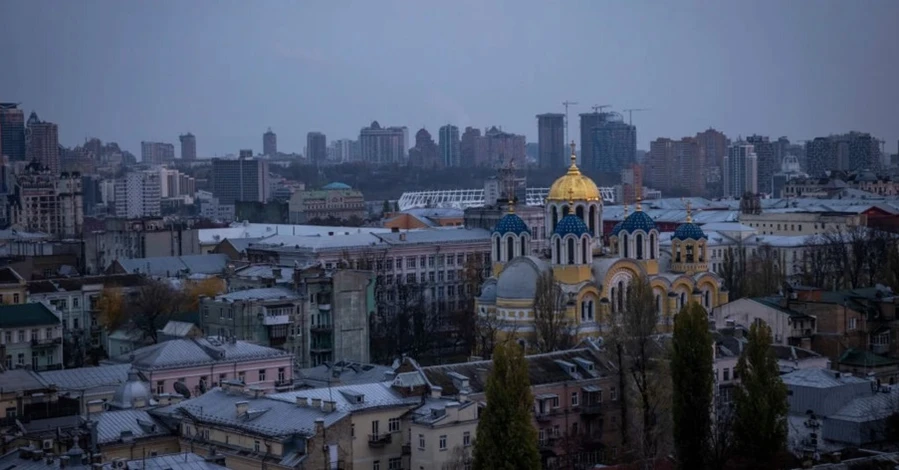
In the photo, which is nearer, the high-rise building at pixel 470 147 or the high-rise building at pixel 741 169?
the high-rise building at pixel 741 169

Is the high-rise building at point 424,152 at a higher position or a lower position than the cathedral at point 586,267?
higher

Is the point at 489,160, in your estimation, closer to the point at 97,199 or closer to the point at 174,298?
the point at 97,199

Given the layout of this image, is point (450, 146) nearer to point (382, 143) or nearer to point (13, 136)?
point (382, 143)

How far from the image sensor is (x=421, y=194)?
9731cm

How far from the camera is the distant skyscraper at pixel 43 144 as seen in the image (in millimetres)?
95875

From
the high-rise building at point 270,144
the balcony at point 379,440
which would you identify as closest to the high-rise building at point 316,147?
the high-rise building at point 270,144

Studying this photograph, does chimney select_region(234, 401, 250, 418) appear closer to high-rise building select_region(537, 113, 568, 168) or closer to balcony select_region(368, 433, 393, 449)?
balcony select_region(368, 433, 393, 449)

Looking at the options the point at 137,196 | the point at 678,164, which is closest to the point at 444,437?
the point at 137,196

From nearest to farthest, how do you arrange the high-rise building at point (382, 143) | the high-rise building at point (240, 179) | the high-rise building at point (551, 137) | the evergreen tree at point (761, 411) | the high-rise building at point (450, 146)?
the evergreen tree at point (761, 411)
the high-rise building at point (240, 179)
the high-rise building at point (551, 137)
the high-rise building at point (450, 146)
the high-rise building at point (382, 143)

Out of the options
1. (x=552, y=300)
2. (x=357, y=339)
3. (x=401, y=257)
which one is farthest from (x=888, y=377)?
(x=401, y=257)

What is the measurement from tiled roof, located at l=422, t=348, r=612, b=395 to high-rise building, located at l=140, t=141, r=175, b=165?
137163 mm

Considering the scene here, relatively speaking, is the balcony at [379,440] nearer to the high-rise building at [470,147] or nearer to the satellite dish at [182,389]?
the satellite dish at [182,389]

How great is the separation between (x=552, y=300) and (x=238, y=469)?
11864mm

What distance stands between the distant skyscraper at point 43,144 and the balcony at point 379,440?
79727mm
